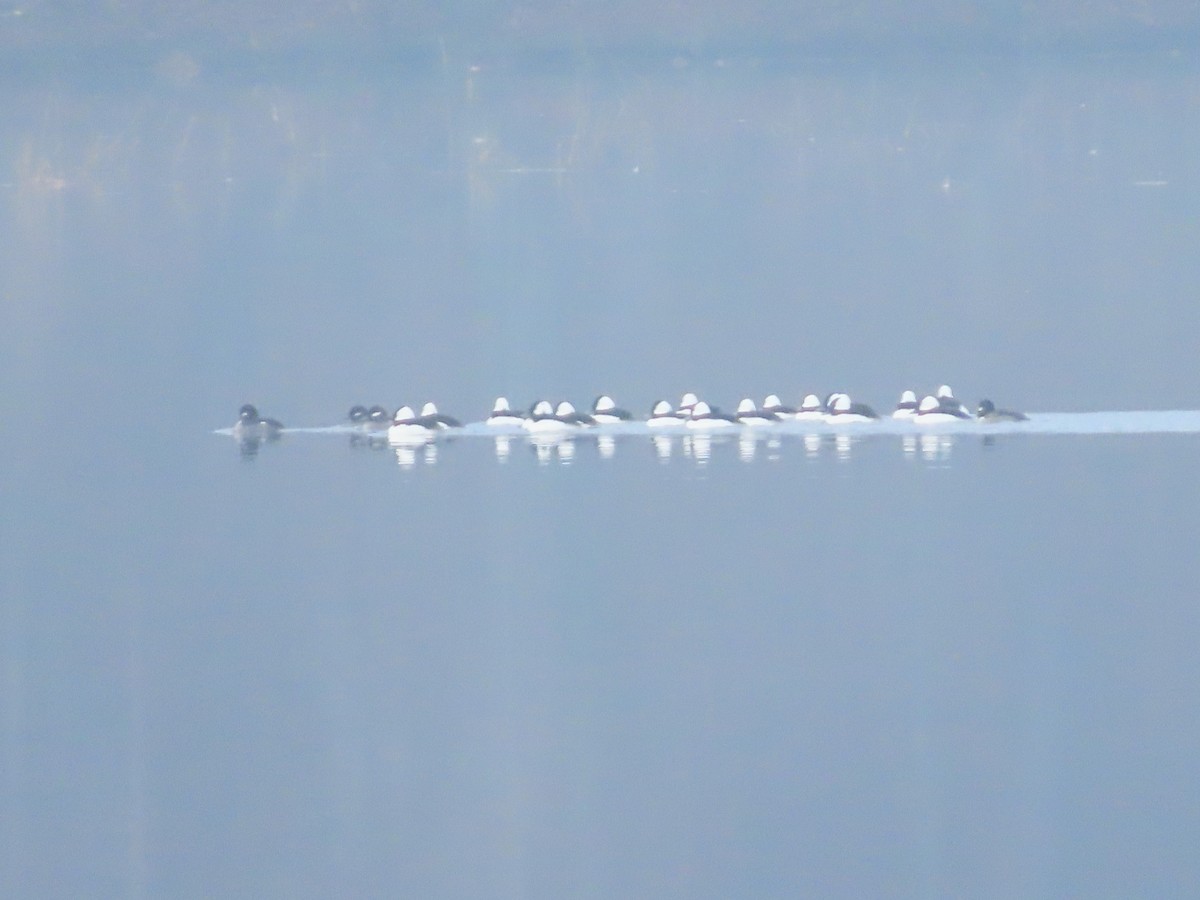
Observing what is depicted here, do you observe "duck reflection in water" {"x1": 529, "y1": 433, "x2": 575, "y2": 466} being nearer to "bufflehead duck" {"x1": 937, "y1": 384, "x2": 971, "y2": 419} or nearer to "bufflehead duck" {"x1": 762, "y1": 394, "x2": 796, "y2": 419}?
"bufflehead duck" {"x1": 762, "y1": 394, "x2": 796, "y2": 419}

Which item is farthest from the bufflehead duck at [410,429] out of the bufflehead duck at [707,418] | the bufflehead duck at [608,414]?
the bufflehead duck at [707,418]

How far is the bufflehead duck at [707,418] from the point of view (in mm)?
20297

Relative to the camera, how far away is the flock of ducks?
2023 centimetres

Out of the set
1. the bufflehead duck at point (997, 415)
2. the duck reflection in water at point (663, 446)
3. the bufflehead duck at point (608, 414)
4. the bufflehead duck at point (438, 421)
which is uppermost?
the bufflehead duck at point (608, 414)

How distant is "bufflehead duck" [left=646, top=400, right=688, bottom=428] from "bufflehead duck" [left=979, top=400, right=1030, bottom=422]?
3241mm

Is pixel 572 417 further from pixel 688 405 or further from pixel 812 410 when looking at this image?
pixel 812 410

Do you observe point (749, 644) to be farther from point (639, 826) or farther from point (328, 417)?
point (328, 417)

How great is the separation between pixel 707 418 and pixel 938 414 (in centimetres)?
246

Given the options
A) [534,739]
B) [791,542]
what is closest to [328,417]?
[791,542]

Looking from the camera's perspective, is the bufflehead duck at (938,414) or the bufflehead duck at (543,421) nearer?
the bufflehead duck at (938,414)

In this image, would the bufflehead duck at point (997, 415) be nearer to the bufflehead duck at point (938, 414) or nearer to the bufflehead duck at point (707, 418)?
the bufflehead duck at point (938, 414)

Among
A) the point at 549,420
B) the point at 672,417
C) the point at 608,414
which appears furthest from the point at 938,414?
the point at 549,420

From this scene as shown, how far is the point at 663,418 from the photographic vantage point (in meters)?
20.9

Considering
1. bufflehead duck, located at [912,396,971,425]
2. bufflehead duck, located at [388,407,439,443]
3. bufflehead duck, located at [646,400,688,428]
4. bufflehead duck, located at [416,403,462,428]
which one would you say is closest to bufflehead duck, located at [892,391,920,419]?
bufflehead duck, located at [912,396,971,425]
